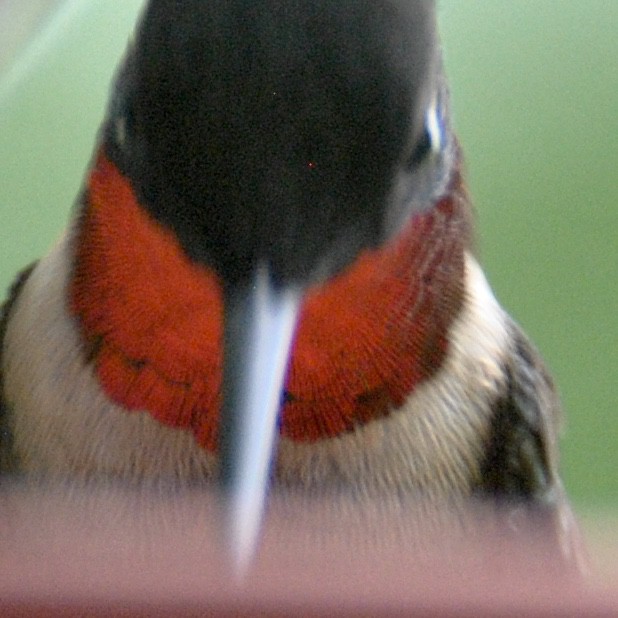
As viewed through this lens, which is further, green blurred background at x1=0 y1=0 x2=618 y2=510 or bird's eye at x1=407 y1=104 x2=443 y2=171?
green blurred background at x1=0 y1=0 x2=618 y2=510

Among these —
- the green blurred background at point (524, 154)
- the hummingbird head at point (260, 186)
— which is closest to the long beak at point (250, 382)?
the hummingbird head at point (260, 186)

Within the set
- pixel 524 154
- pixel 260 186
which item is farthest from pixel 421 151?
pixel 524 154

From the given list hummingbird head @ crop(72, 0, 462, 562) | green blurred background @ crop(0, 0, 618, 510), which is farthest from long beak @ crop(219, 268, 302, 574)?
green blurred background @ crop(0, 0, 618, 510)

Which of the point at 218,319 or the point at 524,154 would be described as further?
the point at 524,154

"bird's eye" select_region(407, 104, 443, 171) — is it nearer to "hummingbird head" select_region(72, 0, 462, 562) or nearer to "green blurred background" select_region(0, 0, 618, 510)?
"hummingbird head" select_region(72, 0, 462, 562)

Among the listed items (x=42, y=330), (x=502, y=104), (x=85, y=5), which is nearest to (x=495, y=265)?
(x=502, y=104)

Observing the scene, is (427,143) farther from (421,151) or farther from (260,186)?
(260,186)

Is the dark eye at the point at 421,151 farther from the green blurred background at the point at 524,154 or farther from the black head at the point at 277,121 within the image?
the green blurred background at the point at 524,154
